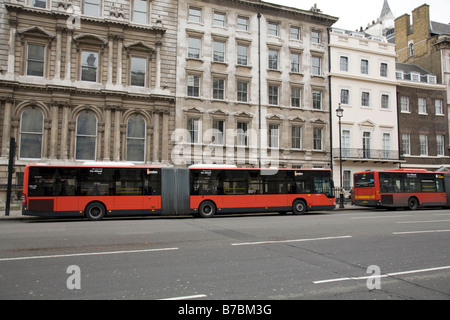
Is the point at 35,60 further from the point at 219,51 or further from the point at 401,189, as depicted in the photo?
the point at 401,189

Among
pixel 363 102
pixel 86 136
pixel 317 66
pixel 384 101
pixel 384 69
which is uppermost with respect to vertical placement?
pixel 384 69

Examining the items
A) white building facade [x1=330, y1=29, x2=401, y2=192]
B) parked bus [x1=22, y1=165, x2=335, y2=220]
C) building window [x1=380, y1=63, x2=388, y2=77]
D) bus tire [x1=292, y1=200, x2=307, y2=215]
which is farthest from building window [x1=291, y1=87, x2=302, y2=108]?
bus tire [x1=292, y1=200, x2=307, y2=215]

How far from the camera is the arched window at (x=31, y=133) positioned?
2464 cm

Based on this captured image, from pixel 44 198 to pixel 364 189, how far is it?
21.3 m

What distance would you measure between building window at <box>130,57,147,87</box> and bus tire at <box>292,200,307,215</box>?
15320 mm

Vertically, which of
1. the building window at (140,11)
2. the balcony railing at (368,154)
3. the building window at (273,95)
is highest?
A: the building window at (140,11)

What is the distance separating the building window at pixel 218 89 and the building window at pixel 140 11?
7532 millimetres

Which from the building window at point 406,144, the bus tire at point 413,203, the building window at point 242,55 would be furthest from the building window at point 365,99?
the building window at point 242,55

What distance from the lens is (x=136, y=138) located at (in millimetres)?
27297

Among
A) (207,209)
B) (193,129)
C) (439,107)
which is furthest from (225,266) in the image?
(439,107)

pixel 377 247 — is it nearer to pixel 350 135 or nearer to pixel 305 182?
pixel 305 182

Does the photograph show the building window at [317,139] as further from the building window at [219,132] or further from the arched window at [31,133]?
the arched window at [31,133]

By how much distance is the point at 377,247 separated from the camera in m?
9.29

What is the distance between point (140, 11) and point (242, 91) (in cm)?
1063
